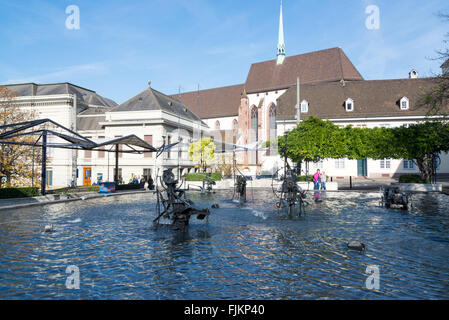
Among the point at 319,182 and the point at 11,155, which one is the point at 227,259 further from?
the point at 11,155

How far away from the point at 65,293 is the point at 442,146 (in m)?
28.4

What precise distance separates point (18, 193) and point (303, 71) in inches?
2253

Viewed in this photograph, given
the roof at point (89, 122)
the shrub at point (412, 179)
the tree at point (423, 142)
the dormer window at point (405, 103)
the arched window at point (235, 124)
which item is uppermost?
the arched window at point (235, 124)

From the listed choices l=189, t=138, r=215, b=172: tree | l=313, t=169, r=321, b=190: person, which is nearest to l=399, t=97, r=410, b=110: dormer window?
l=313, t=169, r=321, b=190: person

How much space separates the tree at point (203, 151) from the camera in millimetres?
43156

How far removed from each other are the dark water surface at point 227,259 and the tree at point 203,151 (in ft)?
104

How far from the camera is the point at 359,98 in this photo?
4956cm

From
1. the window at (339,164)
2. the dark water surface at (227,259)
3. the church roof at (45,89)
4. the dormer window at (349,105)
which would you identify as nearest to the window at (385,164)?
the window at (339,164)

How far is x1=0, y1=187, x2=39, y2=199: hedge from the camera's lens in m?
16.5

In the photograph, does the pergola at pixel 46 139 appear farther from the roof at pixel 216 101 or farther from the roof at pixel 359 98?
the roof at pixel 216 101

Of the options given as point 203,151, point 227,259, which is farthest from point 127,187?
point 227,259

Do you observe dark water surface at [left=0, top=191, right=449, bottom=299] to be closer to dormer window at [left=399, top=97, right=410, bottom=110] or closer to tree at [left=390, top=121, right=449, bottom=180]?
tree at [left=390, top=121, right=449, bottom=180]

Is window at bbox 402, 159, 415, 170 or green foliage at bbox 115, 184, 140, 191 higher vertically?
window at bbox 402, 159, 415, 170

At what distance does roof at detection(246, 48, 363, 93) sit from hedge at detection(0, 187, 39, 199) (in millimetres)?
52274
